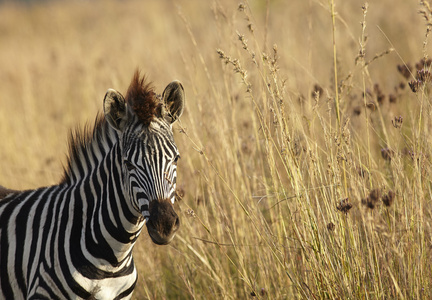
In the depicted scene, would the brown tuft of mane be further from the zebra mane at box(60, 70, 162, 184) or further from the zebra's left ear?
the zebra's left ear

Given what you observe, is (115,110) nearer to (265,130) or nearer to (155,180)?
(155,180)

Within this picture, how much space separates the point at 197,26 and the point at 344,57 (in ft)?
20.7

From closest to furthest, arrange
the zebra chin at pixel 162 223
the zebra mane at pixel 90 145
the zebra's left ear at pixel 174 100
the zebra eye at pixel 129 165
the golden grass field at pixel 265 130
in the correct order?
the zebra chin at pixel 162 223 → the zebra eye at pixel 129 165 → the golden grass field at pixel 265 130 → the zebra's left ear at pixel 174 100 → the zebra mane at pixel 90 145

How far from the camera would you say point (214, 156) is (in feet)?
15.3

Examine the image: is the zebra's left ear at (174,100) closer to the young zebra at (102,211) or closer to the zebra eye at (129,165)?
the young zebra at (102,211)

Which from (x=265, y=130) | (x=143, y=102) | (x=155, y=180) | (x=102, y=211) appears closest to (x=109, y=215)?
(x=102, y=211)

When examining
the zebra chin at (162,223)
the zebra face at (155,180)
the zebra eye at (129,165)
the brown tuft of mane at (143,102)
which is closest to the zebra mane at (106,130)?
the brown tuft of mane at (143,102)

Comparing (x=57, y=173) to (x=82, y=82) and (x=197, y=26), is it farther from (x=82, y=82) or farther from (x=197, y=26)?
(x=197, y=26)

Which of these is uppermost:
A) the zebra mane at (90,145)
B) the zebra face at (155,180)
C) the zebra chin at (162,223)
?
the zebra mane at (90,145)

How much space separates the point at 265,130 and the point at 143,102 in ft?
3.58

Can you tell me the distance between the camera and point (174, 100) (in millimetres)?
3293

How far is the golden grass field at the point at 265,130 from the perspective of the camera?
3.05 m

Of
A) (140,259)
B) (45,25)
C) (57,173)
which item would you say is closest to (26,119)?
(57,173)

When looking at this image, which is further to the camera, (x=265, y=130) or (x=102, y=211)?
(x=265, y=130)
